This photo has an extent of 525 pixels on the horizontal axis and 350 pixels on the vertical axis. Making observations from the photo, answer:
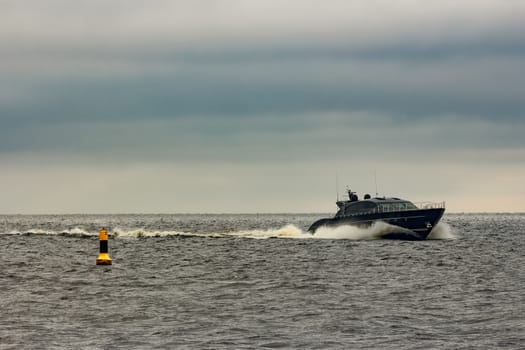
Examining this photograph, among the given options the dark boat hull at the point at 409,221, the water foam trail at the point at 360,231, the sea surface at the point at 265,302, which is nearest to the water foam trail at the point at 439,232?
the dark boat hull at the point at 409,221

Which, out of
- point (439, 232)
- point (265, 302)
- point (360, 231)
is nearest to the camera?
point (265, 302)

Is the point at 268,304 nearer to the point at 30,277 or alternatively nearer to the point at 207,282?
the point at 207,282

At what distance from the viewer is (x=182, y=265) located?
213 ft

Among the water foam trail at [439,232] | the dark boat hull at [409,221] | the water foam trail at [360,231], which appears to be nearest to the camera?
the dark boat hull at [409,221]

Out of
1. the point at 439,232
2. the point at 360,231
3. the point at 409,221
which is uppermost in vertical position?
the point at 409,221

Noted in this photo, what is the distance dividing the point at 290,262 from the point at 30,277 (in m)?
19.9

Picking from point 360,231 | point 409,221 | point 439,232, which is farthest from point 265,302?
point 439,232

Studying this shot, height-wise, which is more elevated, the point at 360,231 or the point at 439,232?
the point at 360,231

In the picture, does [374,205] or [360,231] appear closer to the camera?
[374,205]

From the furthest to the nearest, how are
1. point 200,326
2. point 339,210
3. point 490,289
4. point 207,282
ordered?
point 339,210
point 207,282
point 490,289
point 200,326

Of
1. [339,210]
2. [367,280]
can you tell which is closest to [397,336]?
[367,280]

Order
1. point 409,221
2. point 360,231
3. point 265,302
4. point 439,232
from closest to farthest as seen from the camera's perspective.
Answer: point 265,302 → point 409,221 → point 360,231 → point 439,232

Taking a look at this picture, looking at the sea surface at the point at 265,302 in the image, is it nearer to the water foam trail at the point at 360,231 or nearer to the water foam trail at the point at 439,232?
the water foam trail at the point at 360,231

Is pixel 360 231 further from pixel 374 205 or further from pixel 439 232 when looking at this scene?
pixel 439 232
